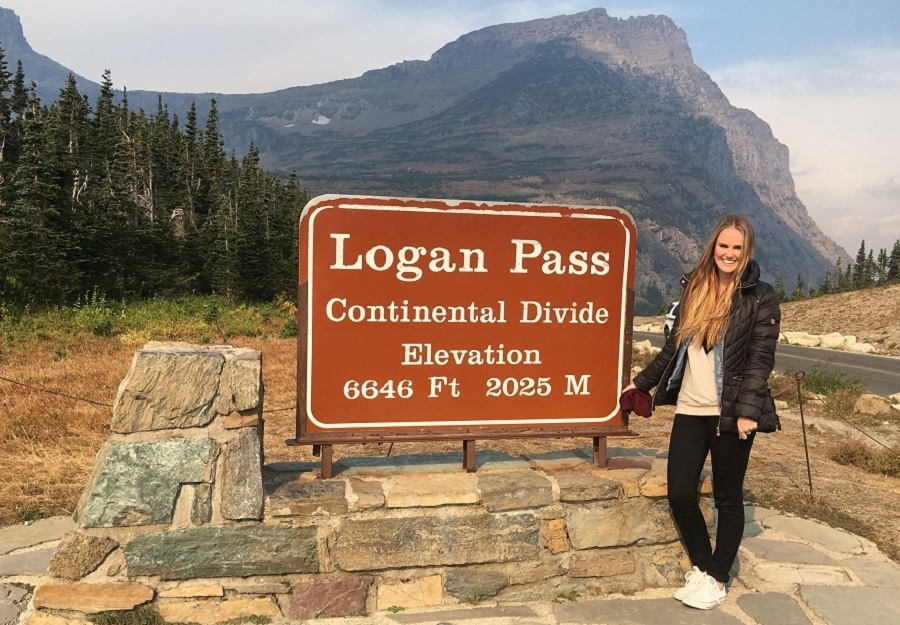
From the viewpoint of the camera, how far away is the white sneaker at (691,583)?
343 cm

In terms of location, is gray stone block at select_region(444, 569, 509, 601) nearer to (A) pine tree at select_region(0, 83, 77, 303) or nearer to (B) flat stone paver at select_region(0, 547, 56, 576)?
(B) flat stone paver at select_region(0, 547, 56, 576)

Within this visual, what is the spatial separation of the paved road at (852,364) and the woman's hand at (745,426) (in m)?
11.8

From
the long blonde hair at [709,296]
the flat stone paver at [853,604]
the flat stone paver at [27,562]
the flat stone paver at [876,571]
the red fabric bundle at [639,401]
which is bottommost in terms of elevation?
the flat stone paver at [876,571]

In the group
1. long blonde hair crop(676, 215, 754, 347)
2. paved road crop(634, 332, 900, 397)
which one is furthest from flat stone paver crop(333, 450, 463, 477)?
paved road crop(634, 332, 900, 397)

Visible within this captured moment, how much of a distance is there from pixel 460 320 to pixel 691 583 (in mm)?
1920

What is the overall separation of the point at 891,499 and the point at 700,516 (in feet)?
10.5

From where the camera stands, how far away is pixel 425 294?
→ 3.50 meters

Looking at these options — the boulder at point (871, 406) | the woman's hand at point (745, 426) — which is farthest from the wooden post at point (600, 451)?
the boulder at point (871, 406)

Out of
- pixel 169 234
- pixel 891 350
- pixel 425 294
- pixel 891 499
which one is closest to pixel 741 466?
pixel 425 294

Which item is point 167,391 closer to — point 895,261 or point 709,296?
point 709,296

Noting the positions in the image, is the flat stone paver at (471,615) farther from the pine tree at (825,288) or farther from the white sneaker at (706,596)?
the pine tree at (825,288)

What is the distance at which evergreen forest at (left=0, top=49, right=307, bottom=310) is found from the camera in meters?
19.5

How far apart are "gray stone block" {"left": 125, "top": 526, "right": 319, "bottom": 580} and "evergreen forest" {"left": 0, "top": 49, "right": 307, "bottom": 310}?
55.3ft

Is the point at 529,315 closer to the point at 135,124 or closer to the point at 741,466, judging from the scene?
the point at 741,466
